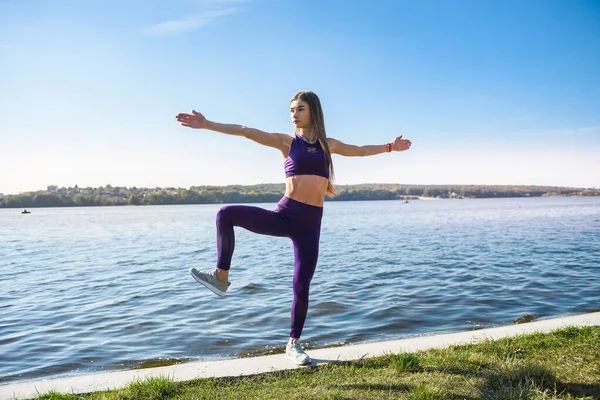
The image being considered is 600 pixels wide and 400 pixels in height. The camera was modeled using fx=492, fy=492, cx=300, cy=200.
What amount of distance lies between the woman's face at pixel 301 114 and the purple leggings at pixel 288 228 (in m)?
0.91

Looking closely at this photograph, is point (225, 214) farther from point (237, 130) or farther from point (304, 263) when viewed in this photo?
point (304, 263)

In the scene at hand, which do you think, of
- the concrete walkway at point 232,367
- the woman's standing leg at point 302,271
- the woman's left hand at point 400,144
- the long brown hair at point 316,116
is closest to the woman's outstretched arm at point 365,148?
the woman's left hand at point 400,144

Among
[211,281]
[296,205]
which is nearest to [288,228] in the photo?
[296,205]

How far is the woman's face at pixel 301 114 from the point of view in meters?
5.72

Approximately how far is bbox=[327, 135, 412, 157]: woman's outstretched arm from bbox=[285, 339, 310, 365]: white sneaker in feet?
7.69

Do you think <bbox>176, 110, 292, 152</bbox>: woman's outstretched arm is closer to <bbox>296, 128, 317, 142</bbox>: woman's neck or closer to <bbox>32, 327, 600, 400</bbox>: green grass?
<bbox>296, 128, 317, 142</bbox>: woman's neck

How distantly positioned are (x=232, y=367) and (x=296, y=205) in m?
1.94

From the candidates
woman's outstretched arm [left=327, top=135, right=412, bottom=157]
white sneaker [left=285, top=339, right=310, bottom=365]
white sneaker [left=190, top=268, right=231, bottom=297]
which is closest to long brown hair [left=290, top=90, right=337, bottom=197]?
woman's outstretched arm [left=327, top=135, right=412, bottom=157]

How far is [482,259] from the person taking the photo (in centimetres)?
1983

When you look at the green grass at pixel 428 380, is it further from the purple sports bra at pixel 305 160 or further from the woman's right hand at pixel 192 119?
the woman's right hand at pixel 192 119

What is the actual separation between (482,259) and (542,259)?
7.61ft

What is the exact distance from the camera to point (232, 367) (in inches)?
216

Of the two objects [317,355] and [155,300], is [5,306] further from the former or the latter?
[317,355]

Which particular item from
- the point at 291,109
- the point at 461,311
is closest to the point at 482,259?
the point at 461,311
